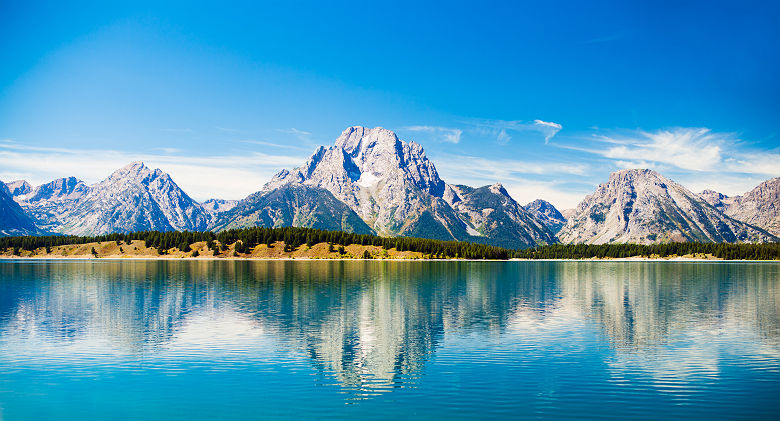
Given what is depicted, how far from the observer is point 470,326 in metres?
63.3

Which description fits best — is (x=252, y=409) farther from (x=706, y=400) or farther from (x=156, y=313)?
(x=156, y=313)

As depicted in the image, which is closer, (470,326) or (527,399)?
(527,399)

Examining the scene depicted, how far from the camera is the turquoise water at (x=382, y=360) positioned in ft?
106

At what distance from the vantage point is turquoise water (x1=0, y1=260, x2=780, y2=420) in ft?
106

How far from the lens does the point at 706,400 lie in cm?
3359

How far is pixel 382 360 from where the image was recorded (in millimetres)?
45312

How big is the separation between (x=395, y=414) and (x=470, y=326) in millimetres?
34444

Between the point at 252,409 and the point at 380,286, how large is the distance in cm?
8977

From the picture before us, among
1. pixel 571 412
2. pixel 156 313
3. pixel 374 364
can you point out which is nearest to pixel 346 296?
pixel 156 313

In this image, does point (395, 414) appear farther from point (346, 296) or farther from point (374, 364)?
point (346, 296)

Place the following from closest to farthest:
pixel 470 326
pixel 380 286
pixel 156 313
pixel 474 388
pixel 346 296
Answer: pixel 474 388 → pixel 470 326 → pixel 156 313 → pixel 346 296 → pixel 380 286

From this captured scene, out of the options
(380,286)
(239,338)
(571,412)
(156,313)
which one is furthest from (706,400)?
(380,286)

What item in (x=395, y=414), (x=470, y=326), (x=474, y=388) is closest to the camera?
(x=395, y=414)

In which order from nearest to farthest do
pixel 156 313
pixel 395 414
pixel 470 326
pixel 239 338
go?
pixel 395 414, pixel 239 338, pixel 470 326, pixel 156 313
